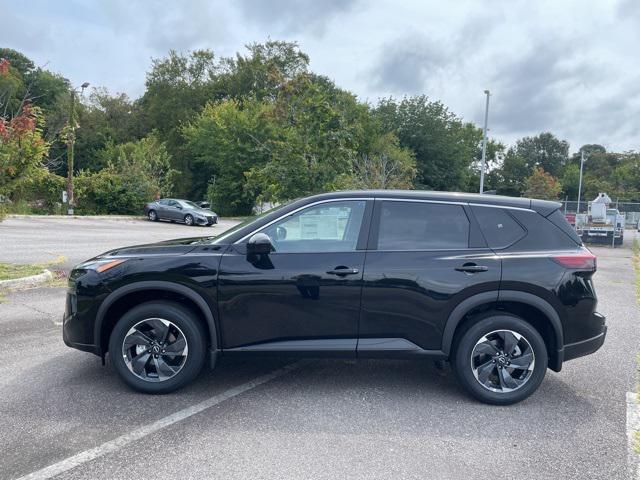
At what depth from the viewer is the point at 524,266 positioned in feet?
13.5

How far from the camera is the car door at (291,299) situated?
4.06 metres

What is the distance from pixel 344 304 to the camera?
4.07m

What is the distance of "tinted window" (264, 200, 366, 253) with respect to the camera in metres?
4.19

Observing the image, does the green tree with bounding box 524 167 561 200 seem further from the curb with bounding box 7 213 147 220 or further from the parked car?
the curb with bounding box 7 213 147 220

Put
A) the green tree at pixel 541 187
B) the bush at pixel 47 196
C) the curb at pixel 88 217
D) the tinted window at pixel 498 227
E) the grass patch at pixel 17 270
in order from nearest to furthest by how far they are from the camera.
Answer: the tinted window at pixel 498 227 < the grass patch at pixel 17 270 < the curb at pixel 88 217 < the bush at pixel 47 196 < the green tree at pixel 541 187

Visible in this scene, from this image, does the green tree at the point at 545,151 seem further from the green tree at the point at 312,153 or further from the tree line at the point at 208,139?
the green tree at the point at 312,153

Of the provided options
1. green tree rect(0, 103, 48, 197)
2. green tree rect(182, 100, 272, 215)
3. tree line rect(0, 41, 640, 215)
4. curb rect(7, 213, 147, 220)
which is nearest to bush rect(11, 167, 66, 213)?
tree line rect(0, 41, 640, 215)

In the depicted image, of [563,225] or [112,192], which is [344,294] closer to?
[563,225]

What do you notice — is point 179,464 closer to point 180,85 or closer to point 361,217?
point 361,217

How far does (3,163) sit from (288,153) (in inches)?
208

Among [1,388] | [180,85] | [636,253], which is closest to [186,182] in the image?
[180,85]

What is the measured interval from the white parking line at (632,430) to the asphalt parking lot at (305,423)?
0.14 ft

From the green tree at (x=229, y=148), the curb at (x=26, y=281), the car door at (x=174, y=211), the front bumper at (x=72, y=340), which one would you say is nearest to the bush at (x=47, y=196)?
the car door at (x=174, y=211)

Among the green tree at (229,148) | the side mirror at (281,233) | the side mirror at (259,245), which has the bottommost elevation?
the side mirror at (259,245)
